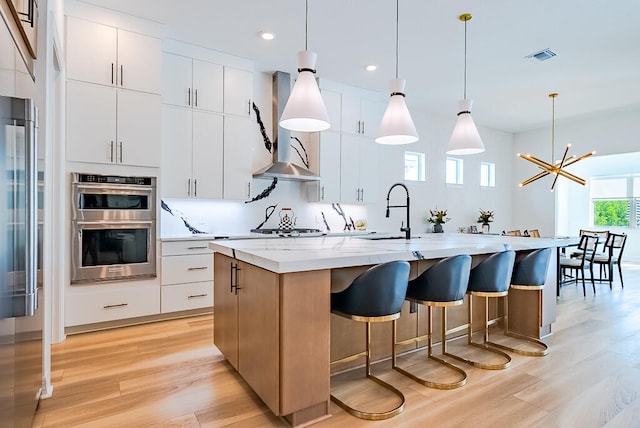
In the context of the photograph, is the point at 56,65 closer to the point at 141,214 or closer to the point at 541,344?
the point at 141,214

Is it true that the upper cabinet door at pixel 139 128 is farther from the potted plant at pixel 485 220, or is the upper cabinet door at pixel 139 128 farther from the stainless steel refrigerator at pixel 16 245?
the potted plant at pixel 485 220

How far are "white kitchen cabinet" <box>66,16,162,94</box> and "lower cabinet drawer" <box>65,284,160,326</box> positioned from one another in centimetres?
197

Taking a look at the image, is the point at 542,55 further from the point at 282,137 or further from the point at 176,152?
the point at 176,152

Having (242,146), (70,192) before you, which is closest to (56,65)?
(70,192)

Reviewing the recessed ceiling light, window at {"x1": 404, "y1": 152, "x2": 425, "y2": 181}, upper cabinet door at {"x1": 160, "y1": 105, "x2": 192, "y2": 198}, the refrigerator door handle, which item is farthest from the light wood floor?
window at {"x1": 404, "y1": 152, "x2": 425, "y2": 181}

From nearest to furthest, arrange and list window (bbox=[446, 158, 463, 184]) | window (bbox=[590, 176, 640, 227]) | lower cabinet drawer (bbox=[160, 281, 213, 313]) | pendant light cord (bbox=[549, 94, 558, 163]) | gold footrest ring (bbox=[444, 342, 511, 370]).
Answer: gold footrest ring (bbox=[444, 342, 511, 370])
lower cabinet drawer (bbox=[160, 281, 213, 313])
pendant light cord (bbox=[549, 94, 558, 163])
window (bbox=[446, 158, 463, 184])
window (bbox=[590, 176, 640, 227])

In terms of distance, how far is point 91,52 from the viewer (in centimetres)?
341

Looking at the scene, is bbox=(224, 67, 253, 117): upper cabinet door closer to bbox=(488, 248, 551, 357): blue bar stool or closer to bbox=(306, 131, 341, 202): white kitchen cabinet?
bbox=(306, 131, 341, 202): white kitchen cabinet

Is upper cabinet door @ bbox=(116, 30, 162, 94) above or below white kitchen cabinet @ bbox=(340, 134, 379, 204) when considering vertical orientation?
above

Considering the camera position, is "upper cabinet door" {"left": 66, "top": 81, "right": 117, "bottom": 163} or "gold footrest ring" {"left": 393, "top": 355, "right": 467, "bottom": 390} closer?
"gold footrest ring" {"left": 393, "top": 355, "right": 467, "bottom": 390}

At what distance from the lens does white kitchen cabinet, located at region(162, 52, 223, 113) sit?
405 cm

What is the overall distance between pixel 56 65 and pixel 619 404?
4.69 metres

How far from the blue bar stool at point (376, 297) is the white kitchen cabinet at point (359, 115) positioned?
3727 mm

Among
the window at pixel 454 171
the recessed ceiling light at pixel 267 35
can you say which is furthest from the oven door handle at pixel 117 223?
the window at pixel 454 171
